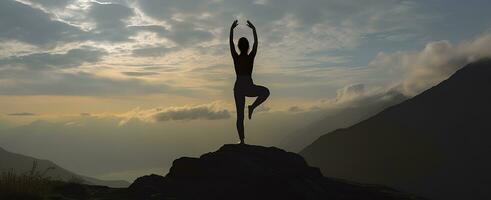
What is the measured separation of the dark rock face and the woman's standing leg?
1.49 m

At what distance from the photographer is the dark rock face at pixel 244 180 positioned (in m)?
13.4

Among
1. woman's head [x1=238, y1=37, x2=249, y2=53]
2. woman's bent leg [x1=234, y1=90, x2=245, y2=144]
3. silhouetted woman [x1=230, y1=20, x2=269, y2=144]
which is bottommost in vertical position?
woman's bent leg [x1=234, y1=90, x2=245, y2=144]

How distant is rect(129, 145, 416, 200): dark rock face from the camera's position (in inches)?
528

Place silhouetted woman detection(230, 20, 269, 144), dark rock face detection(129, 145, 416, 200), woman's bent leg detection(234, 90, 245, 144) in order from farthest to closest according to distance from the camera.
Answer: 1. woman's bent leg detection(234, 90, 245, 144)
2. silhouetted woman detection(230, 20, 269, 144)
3. dark rock face detection(129, 145, 416, 200)

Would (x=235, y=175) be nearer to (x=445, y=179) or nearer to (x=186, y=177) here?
(x=186, y=177)

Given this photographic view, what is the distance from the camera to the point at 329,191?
1482 centimetres

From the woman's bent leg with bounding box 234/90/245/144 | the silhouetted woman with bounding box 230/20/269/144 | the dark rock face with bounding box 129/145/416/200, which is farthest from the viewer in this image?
the woman's bent leg with bounding box 234/90/245/144

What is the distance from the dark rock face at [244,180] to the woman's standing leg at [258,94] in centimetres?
149

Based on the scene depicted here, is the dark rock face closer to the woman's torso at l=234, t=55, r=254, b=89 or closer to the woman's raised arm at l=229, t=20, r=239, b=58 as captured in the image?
the woman's torso at l=234, t=55, r=254, b=89

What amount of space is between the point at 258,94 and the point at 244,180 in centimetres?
253

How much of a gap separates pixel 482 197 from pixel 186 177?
571 feet

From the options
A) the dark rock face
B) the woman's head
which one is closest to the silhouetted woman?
the woman's head

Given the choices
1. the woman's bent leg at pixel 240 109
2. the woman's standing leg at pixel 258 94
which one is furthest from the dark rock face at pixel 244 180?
the woman's standing leg at pixel 258 94

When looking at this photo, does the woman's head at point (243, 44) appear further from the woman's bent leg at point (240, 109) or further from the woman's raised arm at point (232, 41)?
the woman's bent leg at point (240, 109)
